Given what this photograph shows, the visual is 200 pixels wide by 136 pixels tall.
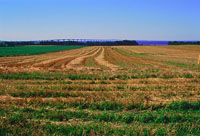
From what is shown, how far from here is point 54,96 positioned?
8.43m

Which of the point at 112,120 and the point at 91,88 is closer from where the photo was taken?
the point at 112,120

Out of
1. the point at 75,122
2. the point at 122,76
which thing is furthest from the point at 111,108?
the point at 122,76

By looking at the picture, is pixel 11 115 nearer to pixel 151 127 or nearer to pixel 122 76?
pixel 151 127

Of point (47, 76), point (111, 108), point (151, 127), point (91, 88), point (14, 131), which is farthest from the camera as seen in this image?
point (47, 76)

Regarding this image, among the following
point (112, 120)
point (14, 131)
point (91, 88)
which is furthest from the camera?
point (91, 88)

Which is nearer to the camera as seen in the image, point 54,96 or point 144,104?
point 144,104

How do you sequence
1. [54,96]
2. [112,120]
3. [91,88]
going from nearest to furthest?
[112,120] < [54,96] < [91,88]

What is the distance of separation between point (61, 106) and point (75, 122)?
1551 millimetres

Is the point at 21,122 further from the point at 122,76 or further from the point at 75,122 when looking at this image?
the point at 122,76

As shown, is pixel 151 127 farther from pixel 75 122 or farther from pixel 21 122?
pixel 21 122

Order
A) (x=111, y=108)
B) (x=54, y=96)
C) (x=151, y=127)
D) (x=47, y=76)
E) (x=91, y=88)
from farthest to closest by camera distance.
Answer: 1. (x=47, y=76)
2. (x=91, y=88)
3. (x=54, y=96)
4. (x=111, y=108)
5. (x=151, y=127)

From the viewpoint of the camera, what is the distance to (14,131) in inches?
193

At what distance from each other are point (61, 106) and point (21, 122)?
68.8 inches

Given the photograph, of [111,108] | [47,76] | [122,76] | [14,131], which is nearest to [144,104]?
[111,108]
